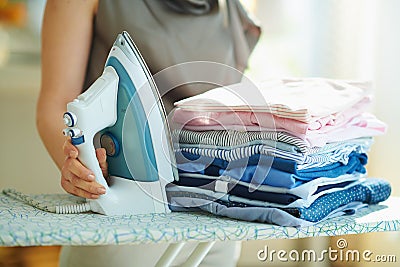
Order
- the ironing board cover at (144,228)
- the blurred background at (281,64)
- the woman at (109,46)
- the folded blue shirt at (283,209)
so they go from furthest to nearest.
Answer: the blurred background at (281,64), the woman at (109,46), the folded blue shirt at (283,209), the ironing board cover at (144,228)

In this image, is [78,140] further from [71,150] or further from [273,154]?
[273,154]

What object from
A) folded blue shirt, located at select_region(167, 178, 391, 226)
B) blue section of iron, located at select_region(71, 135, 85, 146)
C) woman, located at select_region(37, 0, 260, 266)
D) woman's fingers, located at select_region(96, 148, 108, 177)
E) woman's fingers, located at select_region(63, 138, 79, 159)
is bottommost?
folded blue shirt, located at select_region(167, 178, 391, 226)

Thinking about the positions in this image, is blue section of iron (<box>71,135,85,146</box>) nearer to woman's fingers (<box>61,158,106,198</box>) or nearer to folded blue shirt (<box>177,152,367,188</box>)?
woman's fingers (<box>61,158,106,198</box>)

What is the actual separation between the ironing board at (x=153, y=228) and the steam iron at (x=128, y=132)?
0.11 ft

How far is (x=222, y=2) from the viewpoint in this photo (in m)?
1.51

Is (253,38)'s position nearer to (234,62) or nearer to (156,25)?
(234,62)

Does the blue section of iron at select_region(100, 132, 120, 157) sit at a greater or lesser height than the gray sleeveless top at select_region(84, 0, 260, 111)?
lesser

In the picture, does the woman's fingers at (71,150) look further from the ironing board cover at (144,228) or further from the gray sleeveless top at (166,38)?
the gray sleeveless top at (166,38)

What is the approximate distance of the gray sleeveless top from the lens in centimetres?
133

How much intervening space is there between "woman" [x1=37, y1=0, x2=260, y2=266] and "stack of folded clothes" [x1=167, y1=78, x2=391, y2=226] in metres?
0.22

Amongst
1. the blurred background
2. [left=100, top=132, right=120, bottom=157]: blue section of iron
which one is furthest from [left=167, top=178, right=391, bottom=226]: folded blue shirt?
the blurred background

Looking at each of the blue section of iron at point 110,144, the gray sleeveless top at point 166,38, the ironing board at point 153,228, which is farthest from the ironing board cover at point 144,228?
the gray sleeveless top at point 166,38

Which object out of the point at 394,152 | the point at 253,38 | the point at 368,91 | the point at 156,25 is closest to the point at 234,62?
the point at 253,38

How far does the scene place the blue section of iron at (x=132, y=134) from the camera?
1035 millimetres
